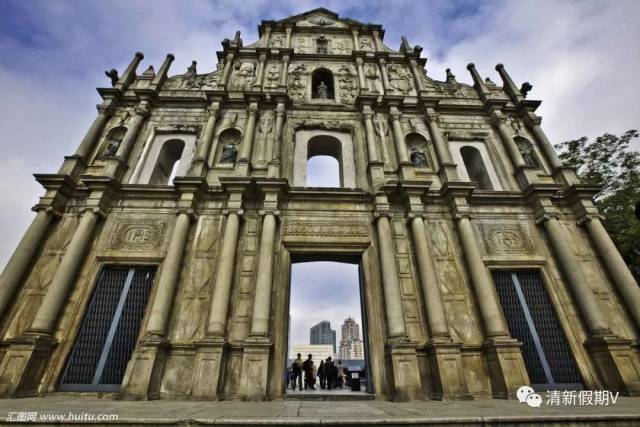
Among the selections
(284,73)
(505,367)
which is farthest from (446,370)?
(284,73)

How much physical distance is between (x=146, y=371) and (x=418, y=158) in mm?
10312

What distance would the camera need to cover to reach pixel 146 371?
682 centimetres

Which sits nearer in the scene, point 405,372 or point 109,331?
point 405,372

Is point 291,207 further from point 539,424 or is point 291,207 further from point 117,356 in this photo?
point 539,424

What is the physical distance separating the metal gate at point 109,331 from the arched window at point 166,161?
3.81 meters

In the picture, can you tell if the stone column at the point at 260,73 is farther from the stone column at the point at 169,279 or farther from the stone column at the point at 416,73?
the stone column at the point at 416,73

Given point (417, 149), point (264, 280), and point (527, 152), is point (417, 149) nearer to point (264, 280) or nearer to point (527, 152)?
point (527, 152)

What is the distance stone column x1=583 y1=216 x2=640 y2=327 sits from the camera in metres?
8.27

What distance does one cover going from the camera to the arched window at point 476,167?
1170cm

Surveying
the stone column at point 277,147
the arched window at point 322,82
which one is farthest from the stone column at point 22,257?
the arched window at point 322,82

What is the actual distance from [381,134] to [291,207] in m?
4.65

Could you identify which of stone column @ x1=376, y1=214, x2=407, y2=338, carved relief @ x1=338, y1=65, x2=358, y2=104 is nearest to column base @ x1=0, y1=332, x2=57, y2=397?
stone column @ x1=376, y1=214, x2=407, y2=338

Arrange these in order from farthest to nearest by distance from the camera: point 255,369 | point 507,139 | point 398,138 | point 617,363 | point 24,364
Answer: point 507,139, point 398,138, point 617,363, point 255,369, point 24,364

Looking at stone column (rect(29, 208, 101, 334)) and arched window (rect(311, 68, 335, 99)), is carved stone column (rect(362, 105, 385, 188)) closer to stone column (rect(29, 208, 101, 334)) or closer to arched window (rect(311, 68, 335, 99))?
arched window (rect(311, 68, 335, 99))
